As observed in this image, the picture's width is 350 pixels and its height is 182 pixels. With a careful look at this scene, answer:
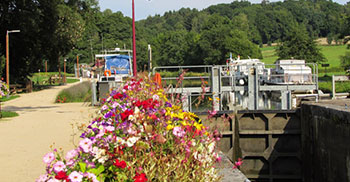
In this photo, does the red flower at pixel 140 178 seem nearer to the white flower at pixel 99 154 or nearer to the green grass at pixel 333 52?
A: the white flower at pixel 99 154

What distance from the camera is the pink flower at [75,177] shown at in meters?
3.51

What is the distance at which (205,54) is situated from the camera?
343ft

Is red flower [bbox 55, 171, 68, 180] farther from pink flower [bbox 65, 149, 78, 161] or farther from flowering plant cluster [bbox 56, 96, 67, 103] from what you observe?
flowering plant cluster [bbox 56, 96, 67, 103]

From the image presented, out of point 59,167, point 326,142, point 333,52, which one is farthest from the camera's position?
point 333,52

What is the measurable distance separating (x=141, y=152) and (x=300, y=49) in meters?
68.8

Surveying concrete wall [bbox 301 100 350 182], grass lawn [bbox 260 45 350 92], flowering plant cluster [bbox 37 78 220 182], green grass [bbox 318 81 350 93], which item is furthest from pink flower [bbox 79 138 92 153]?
green grass [bbox 318 81 350 93]

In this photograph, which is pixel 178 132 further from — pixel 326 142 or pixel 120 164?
pixel 326 142

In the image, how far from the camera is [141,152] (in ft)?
14.1

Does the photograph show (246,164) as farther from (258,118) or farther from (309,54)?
(309,54)

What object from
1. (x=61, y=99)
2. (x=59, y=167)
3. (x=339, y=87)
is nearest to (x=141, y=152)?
(x=59, y=167)

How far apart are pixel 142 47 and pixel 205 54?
44.7ft

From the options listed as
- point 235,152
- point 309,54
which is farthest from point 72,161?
point 309,54

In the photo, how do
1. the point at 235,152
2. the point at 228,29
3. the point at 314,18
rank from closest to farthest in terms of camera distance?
the point at 235,152 < the point at 228,29 < the point at 314,18

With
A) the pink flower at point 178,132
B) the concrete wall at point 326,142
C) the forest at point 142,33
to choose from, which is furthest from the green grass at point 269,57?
the pink flower at point 178,132
